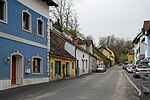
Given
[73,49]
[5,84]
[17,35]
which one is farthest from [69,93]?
[73,49]

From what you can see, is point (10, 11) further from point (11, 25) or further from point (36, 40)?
point (36, 40)

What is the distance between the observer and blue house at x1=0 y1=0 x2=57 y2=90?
1977cm

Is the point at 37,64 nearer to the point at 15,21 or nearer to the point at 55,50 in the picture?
the point at 15,21

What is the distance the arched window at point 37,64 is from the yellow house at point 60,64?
3.22 meters

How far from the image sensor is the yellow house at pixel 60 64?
31.7 metres

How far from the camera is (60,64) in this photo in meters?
35.7

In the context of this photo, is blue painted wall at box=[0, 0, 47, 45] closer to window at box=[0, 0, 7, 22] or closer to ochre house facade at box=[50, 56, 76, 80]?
window at box=[0, 0, 7, 22]

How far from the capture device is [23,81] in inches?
898

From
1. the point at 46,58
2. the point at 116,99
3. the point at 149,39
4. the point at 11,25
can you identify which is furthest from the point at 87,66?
the point at 116,99

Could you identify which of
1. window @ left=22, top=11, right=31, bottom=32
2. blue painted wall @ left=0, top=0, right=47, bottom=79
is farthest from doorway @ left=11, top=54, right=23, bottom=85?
window @ left=22, top=11, right=31, bottom=32

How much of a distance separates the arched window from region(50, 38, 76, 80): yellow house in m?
3.22

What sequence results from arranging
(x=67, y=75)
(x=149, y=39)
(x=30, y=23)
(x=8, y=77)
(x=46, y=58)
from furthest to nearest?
(x=149, y=39) → (x=67, y=75) → (x=46, y=58) → (x=30, y=23) → (x=8, y=77)

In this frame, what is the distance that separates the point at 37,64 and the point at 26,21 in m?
4.41

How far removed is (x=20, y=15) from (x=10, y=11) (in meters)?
1.80
